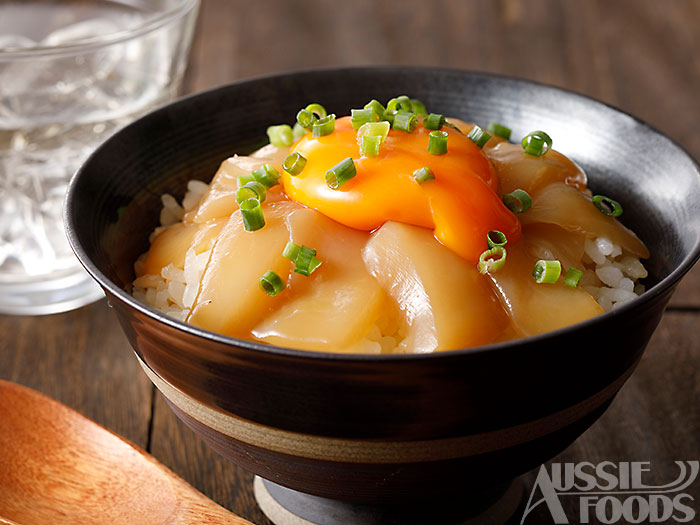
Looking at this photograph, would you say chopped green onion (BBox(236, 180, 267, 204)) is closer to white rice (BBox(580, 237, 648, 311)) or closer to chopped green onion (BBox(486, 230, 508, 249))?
chopped green onion (BBox(486, 230, 508, 249))

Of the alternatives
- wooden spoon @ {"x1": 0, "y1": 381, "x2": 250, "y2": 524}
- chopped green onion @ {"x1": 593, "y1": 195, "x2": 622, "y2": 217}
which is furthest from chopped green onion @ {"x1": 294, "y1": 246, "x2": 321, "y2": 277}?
chopped green onion @ {"x1": 593, "y1": 195, "x2": 622, "y2": 217}

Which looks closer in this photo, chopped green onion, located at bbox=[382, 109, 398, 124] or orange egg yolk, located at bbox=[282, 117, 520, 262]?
orange egg yolk, located at bbox=[282, 117, 520, 262]

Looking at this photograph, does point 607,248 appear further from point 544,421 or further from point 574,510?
point 574,510

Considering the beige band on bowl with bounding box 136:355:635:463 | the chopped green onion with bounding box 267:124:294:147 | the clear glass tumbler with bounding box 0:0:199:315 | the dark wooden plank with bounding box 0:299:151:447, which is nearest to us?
the beige band on bowl with bounding box 136:355:635:463

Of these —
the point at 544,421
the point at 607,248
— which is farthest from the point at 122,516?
the point at 607,248

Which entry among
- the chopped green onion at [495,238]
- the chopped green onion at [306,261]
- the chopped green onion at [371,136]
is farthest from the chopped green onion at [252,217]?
the chopped green onion at [495,238]

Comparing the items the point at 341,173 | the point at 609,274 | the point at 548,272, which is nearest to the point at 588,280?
the point at 609,274
